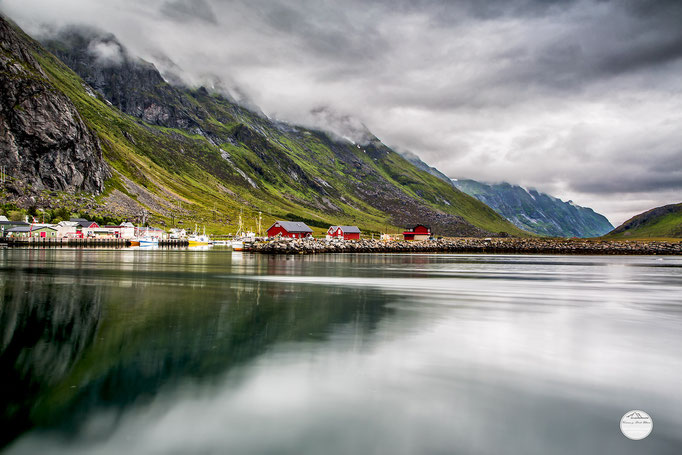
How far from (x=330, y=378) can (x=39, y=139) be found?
21645 centimetres

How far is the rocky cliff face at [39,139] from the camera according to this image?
174500 mm

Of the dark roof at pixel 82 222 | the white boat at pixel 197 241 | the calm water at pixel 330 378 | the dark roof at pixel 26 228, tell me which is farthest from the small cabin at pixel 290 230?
the calm water at pixel 330 378

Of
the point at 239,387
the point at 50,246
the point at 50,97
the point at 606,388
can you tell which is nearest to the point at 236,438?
the point at 239,387

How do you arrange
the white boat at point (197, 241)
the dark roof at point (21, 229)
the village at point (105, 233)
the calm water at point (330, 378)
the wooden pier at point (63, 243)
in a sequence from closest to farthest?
the calm water at point (330, 378)
the wooden pier at point (63, 243)
the village at point (105, 233)
the dark roof at point (21, 229)
the white boat at point (197, 241)

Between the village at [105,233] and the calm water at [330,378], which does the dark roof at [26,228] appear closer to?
the village at [105,233]

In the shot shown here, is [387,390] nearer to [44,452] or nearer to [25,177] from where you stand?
[44,452]

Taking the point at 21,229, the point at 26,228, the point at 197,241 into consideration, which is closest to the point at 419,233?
the point at 197,241

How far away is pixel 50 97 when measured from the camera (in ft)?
637

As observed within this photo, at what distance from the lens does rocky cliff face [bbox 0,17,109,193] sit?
17450 cm

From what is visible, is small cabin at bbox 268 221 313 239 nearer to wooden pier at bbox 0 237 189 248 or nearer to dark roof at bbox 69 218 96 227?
wooden pier at bbox 0 237 189 248

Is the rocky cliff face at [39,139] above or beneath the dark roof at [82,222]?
above

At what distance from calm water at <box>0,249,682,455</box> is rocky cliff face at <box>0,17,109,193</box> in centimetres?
18704

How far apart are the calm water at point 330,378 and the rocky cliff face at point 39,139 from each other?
187038 mm

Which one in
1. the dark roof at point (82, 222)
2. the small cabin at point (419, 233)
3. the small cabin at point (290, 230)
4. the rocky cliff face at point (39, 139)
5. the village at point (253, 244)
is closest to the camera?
the village at point (253, 244)
